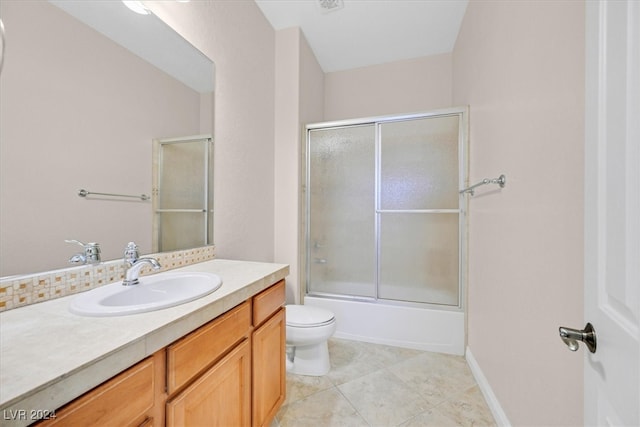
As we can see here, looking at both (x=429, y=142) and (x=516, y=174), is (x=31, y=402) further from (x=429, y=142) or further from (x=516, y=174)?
(x=429, y=142)

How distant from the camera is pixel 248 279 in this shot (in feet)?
3.78

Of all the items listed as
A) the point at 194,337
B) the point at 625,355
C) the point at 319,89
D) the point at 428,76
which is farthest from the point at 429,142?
the point at 194,337

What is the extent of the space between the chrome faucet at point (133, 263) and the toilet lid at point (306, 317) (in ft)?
3.22

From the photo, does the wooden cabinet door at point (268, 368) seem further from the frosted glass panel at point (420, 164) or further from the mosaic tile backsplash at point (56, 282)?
the frosted glass panel at point (420, 164)

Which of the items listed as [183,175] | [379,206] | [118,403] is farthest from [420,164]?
[118,403]


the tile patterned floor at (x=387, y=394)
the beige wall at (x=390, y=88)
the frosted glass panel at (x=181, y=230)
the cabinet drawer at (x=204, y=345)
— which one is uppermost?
the beige wall at (x=390, y=88)

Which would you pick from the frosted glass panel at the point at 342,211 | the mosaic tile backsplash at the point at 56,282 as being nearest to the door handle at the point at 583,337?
the mosaic tile backsplash at the point at 56,282

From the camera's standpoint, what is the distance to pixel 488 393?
1509 millimetres

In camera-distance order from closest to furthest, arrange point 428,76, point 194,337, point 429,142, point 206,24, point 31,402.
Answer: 1. point 31,402
2. point 194,337
3. point 206,24
4. point 429,142
5. point 428,76

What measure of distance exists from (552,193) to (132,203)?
66.7 inches

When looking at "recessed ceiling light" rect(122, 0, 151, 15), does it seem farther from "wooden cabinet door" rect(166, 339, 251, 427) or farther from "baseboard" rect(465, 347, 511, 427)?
"baseboard" rect(465, 347, 511, 427)

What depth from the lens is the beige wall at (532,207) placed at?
0.81 meters

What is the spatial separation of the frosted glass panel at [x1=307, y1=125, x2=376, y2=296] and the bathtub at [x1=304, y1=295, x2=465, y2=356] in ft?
0.50

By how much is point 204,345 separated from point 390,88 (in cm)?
298
